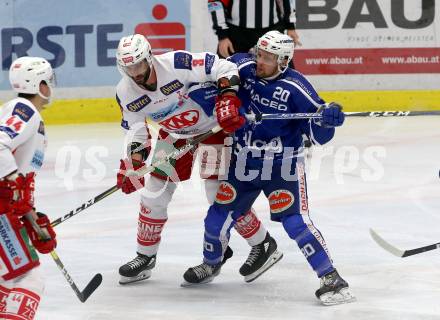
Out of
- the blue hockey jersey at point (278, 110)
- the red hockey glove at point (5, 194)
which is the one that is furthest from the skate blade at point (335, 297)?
the red hockey glove at point (5, 194)

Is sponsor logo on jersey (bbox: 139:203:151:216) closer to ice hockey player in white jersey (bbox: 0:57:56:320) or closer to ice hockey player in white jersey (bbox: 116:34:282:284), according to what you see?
ice hockey player in white jersey (bbox: 116:34:282:284)

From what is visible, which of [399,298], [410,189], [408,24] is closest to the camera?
[399,298]

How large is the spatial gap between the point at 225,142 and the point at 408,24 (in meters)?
4.18

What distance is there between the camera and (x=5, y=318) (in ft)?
10.7

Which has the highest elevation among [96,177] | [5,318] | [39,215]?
[39,215]

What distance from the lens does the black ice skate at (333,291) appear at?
400 cm

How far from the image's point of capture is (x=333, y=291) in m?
4.01

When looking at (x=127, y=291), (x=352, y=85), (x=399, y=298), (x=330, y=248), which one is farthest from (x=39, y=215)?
(x=352, y=85)

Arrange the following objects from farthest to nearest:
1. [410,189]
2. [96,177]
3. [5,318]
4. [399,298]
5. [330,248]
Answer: [96,177] < [410,189] < [330,248] < [399,298] < [5,318]

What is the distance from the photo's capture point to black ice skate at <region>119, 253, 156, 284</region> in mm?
4441

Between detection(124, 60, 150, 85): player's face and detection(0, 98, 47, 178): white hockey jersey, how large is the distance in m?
0.81

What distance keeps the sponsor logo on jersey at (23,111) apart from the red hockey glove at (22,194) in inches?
6.9

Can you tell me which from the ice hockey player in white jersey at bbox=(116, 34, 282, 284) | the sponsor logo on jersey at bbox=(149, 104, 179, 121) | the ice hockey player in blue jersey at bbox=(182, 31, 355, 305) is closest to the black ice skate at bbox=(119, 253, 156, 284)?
the ice hockey player in white jersey at bbox=(116, 34, 282, 284)

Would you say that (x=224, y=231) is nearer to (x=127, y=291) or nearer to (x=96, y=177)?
(x=127, y=291)
